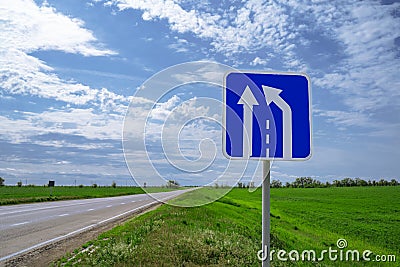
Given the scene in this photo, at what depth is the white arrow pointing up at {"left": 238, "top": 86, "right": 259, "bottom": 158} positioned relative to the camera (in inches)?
193

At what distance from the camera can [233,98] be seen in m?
4.99

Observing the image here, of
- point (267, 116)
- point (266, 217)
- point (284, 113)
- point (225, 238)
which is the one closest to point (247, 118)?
point (267, 116)

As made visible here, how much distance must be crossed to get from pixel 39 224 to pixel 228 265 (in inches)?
489

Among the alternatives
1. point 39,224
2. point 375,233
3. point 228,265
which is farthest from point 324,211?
point 228,265

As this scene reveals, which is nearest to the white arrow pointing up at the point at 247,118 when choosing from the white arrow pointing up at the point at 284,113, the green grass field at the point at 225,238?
the white arrow pointing up at the point at 284,113

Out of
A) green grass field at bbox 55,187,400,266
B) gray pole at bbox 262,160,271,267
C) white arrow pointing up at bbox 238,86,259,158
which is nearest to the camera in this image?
gray pole at bbox 262,160,271,267

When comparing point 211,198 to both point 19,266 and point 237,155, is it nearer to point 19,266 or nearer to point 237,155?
point 237,155

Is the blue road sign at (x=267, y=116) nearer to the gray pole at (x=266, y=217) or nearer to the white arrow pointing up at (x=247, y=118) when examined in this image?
the white arrow pointing up at (x=247, y=118)

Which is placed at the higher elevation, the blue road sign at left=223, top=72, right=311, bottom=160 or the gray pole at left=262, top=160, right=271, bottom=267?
the blue road sign at left=223, top=72, right=311, bottom=160

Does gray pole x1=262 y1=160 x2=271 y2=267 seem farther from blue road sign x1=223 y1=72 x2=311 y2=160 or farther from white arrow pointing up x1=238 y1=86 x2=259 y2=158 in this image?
white arrow pointing up x1=238 y1=86 x2=259 y2=158

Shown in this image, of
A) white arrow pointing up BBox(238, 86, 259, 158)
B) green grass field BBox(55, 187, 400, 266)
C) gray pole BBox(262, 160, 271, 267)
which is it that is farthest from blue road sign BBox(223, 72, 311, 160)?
green grass field BBox(55, 187, 400, 266)

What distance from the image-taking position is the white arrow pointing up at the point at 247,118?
490 cm

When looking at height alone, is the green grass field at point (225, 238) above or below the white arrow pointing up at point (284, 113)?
below

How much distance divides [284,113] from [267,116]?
207mm
